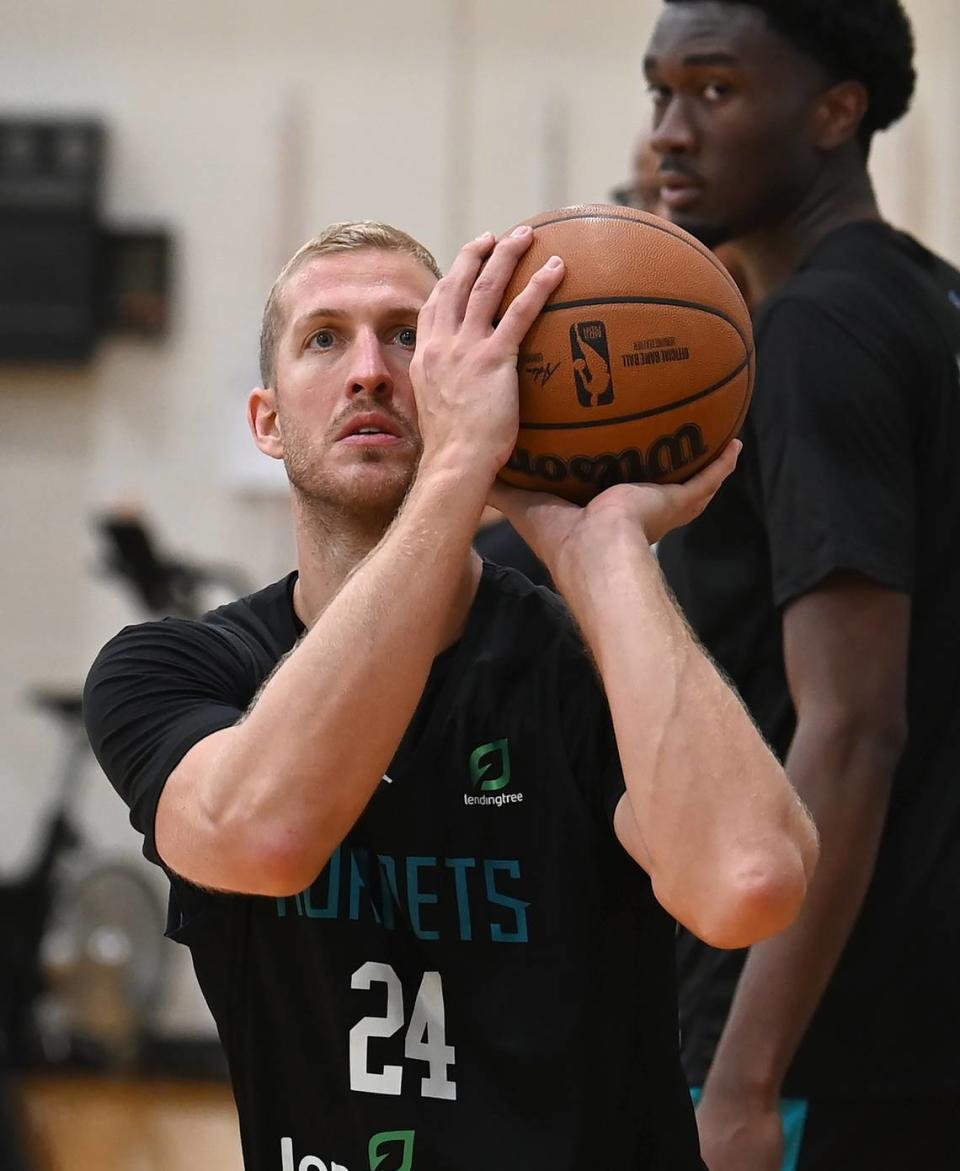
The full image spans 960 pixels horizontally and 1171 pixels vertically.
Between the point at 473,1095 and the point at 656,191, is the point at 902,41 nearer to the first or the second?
the point at 656,191

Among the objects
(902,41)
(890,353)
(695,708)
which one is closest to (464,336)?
(695,708)

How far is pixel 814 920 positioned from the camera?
2.27m

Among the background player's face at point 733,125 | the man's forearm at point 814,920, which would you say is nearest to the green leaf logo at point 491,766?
the man's forearm at point 814,920

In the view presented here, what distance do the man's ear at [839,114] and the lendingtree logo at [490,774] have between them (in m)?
1.19

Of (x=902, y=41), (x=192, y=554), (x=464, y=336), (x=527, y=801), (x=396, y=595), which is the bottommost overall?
(x=192, y=554)

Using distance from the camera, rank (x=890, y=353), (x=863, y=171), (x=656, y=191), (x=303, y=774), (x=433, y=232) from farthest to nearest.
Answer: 1. (x=433, y=232)
2. (x=656, y=191)
3. (x=863, y=171)
4. (x=890, y=353)
5. (x=303, y=774)

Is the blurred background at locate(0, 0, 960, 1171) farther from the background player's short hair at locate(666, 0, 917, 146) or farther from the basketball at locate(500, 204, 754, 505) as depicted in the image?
the basketball at locate(500, 204, 754, 505)

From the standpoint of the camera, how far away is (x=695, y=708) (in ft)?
5.94

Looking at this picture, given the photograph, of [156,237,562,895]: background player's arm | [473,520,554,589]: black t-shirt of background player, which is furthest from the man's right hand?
[473,520,554,589]: black t-shirt of background player

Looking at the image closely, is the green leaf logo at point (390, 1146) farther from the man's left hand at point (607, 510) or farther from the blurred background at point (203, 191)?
the blurred background at point (203, 191)

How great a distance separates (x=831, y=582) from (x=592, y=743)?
50 centimetres

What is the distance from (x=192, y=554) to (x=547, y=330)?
5.54 meters

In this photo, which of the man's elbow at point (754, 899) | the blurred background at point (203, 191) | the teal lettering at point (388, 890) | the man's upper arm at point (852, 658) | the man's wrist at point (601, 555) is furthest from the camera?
the blurred background at point (203, 191)

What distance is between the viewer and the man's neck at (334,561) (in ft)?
6.99
